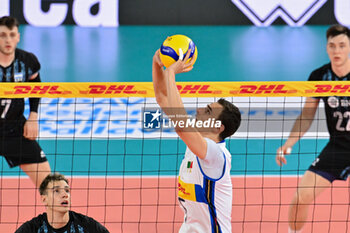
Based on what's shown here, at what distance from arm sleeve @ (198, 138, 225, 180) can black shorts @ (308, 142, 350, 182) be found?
272 centimetres

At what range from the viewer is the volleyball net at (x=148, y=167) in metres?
5.57

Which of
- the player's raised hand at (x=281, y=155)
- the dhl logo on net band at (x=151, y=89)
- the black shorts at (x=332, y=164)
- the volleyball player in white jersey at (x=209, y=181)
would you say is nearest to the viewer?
the volleyball player in white jersey at (x=209, y=181)

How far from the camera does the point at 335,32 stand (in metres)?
6.98

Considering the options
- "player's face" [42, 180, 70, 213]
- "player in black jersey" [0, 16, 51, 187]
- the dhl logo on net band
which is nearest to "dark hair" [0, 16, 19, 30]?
"player in black jersey" [0, 16, 51, 187]

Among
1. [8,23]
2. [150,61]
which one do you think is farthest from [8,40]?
[150,61]

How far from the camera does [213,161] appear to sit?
3990mm

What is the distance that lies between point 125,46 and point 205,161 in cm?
1185

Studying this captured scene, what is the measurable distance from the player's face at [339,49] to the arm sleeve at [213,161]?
130 inches

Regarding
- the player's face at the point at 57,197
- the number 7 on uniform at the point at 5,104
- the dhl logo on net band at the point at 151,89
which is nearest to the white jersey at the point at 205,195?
the player's face at the point at 57,197

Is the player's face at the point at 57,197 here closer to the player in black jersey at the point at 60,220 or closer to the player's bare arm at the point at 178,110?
the player in black jersey at the point at 60,220

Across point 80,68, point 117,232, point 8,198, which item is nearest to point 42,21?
point 80,68

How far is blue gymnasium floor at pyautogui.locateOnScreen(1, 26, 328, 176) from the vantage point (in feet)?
31.0

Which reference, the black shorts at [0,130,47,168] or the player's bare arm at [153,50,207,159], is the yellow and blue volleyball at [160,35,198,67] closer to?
the player's bare arm at [153,50,207,159]

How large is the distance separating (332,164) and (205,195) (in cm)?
279
